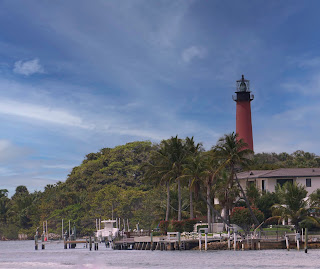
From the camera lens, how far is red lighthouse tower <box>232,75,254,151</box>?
371 feet

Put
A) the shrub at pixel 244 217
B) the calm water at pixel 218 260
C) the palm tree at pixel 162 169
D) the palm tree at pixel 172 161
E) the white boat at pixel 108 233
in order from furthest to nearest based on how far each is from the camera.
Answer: the palm tree at pixel 162 169, the white boat at pixel 108 233, the palm tree at pixel 172 161, the shrub at pixel 244 217, the calm water at pixel 218 260

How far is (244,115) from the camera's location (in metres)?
115

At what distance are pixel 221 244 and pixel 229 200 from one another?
46.1 ft

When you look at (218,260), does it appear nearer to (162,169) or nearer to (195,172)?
(195,172)

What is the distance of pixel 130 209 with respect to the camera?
13800 centimetres

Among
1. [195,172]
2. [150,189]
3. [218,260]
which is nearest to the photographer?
[218,260]

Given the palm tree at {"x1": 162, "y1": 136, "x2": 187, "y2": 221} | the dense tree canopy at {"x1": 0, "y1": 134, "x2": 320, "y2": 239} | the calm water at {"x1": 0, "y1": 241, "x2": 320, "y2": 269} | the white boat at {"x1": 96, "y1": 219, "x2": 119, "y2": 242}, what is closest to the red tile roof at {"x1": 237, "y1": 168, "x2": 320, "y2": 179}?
the dense tree canopy at {"x1": 0, "y1": 134, "x2": 320, "y2": 239}

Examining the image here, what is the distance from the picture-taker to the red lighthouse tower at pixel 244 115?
371ft

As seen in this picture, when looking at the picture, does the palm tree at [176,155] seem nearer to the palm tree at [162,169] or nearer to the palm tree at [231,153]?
the palm tree at [162,169]

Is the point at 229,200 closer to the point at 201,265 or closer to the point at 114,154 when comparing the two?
the point at 201,265

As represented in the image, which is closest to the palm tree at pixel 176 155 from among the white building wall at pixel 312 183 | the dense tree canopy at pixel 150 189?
the dense tree canopy at pixel 150 189

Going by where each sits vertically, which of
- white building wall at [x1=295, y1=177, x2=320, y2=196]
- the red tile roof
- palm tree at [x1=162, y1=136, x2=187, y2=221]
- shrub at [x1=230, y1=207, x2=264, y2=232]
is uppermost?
palm tree at [x1=162, y1=136, x2=187, y2=221]

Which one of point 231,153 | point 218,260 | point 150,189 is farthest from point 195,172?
point 150,189

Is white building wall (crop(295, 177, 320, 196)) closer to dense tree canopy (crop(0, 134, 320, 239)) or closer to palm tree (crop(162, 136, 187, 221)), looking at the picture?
dense tree canopy (crop(0, 134, 320, 239))
